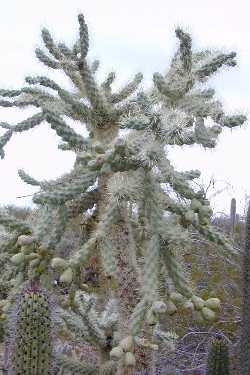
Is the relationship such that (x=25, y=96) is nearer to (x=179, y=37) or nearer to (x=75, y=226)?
(x=75, y=226)

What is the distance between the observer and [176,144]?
1789 mm

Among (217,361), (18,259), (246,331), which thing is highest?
(246,331)

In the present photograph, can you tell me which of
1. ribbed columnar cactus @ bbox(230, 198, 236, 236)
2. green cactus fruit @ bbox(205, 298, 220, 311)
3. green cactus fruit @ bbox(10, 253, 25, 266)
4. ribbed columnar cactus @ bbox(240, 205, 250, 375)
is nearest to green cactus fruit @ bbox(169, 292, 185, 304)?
green cactus fruit @ bbox(205, 298, 220, 311)

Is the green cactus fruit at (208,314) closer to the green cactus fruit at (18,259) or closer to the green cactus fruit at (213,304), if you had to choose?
the green cactus fruit at (213,304)

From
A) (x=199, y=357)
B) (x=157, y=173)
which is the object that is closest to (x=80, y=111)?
(x=157, y=173)

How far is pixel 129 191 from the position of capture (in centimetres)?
181

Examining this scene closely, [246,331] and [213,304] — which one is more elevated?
[246,331]

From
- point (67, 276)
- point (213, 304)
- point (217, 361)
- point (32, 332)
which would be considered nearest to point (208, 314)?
point (213, 304)

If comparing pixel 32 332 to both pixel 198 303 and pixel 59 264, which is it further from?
pixel 198 303

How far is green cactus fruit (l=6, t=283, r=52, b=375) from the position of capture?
210 cm

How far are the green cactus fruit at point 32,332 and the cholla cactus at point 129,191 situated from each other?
3.5 inches

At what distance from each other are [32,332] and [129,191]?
28.1 inches

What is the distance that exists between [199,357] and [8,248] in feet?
18.0

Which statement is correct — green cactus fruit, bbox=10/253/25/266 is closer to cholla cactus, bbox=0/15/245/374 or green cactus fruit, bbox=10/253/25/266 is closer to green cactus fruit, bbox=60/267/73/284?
cholla cactus, bbox=0/15/245/374
